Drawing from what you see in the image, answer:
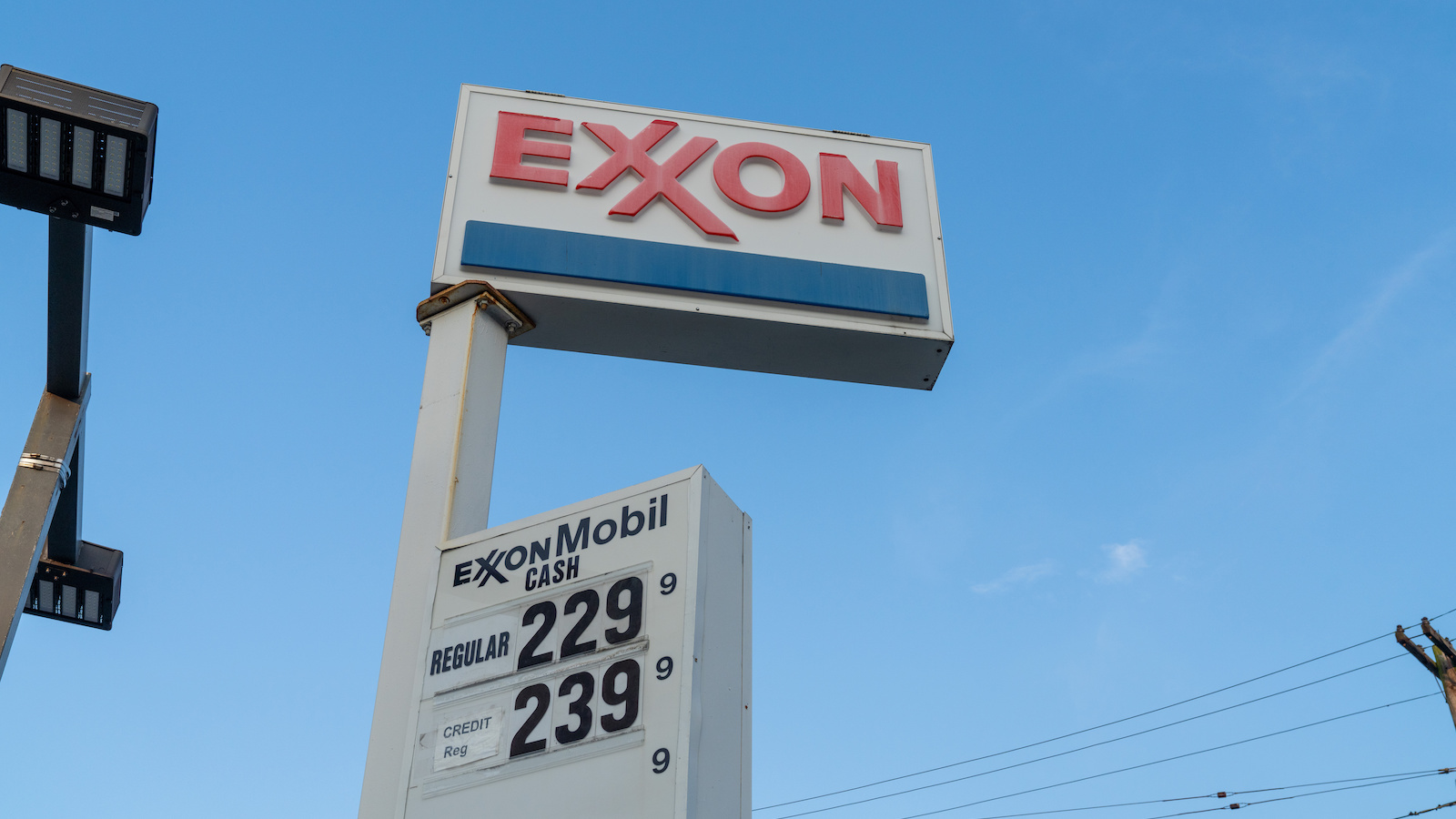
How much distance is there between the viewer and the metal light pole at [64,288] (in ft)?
19.3

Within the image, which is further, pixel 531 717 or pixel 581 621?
pixel 581 621

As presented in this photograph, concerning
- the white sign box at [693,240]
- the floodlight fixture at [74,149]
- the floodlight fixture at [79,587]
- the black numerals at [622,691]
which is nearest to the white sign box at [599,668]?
the black numerals at [622,691]

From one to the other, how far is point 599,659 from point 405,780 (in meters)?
1.01

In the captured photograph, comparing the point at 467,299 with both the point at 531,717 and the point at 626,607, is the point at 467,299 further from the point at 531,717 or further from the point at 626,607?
the point at 531,717

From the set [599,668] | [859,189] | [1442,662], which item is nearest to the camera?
[599,668]

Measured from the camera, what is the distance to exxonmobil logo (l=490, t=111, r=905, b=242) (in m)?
7.79

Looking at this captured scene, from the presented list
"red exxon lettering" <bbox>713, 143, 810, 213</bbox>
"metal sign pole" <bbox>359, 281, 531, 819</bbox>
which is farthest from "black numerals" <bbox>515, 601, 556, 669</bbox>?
"red exxon lettering" <bbox>713, 143, 810, 213</bbox>

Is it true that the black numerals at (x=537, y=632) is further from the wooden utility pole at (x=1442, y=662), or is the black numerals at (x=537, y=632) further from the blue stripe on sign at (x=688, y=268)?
the wooden utility pole at (x=1442, y=662)

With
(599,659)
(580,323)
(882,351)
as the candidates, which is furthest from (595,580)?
(882,351)

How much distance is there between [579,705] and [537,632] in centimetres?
46

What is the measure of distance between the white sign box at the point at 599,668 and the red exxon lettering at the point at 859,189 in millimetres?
3238

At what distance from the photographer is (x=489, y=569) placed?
5.56 meters

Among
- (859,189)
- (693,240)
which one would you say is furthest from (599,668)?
(859,189)

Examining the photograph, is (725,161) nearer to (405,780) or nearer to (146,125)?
(146,125)
